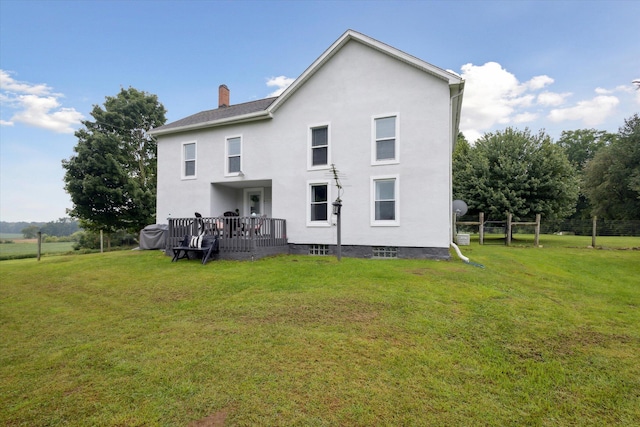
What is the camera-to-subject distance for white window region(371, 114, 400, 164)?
10922 mm

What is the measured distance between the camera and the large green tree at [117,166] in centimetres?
2239

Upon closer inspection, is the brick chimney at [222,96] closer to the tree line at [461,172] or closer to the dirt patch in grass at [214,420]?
the tree line at [461,172]

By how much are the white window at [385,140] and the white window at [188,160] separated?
338 inches

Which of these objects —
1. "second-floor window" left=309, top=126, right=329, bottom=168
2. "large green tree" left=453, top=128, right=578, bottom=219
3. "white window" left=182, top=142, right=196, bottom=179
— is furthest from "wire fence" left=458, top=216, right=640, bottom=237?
"white window" left=182, top=142, right=196, bottom=179

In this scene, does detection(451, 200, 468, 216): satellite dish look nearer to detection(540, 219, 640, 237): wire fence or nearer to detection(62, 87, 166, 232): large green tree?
detection(540, 219, 640, 237): wire fence

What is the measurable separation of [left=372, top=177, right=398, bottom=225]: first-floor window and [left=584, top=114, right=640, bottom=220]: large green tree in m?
20.2

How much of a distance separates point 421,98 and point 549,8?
769 cm

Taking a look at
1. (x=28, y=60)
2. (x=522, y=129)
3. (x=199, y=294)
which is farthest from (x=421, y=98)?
(x=28, y=60)

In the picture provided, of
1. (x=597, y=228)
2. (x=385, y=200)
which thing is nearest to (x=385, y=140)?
(x=385, y=200)

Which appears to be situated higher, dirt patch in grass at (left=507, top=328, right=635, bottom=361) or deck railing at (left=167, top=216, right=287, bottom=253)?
deck railing at (left=167, top=216, right=287, bottom=253)

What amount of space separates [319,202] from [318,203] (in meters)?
0.06

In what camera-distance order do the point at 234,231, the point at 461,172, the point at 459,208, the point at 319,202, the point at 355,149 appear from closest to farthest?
the point at 234,231
the point at 355,149
the point at 319,202
the point at 459,208
the point at 461,172

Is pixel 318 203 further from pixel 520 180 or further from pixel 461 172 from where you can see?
pixel 520 180

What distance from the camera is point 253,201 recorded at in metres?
14.9
